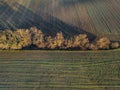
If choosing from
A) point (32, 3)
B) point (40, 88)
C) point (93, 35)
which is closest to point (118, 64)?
point (93, 35)

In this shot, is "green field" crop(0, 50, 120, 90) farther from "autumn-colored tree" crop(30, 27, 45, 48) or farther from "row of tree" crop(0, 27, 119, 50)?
"autumn-colored tree" crop(30, 27, 45, 48)

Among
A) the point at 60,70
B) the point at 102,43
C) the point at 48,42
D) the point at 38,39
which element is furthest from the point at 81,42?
the point at 38,39

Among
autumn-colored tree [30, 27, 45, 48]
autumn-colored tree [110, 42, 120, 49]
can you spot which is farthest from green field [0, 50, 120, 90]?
autumn-colored tree [30, 27, 45, 48]

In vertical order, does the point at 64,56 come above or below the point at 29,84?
above

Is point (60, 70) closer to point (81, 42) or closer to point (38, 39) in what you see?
point (81, 42)

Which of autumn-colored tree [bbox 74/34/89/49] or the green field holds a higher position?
autumn-colored tree [bbox 74/34/89/49]

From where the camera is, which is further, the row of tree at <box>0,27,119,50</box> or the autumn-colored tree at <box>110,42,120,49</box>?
the autumn-colored tree at <box>110,42,120,49</box>

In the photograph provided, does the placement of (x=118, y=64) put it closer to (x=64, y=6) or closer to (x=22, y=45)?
(x=22, y=45)
